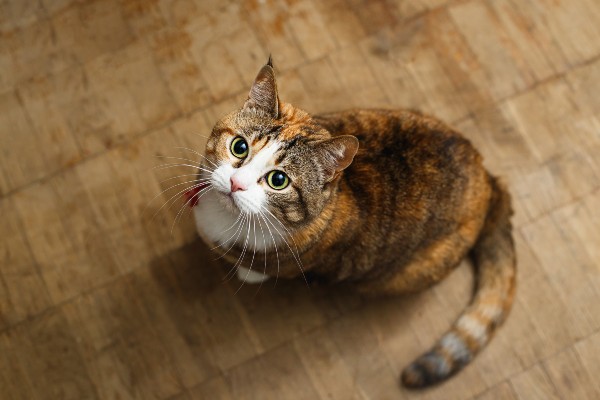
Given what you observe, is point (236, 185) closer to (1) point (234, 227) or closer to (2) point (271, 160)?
(2) point (271, 160)

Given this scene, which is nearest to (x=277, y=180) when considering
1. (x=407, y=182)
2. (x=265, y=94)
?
(x=265, y=94)

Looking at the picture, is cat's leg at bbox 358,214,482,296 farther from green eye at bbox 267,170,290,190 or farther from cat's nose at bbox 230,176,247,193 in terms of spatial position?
cat's nose at bbox 230,176,247,193

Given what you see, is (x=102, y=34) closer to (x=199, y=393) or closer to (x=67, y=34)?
(x=67, y=34)

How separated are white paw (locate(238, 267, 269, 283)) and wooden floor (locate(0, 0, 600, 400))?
0.37 ft

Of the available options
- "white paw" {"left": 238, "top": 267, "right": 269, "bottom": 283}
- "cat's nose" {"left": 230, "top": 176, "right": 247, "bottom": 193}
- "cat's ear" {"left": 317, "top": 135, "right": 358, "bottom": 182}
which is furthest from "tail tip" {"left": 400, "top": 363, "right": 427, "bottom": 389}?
"cat's nose" {"left": 230, "top": 176, "right": 247, "bottom": 193}

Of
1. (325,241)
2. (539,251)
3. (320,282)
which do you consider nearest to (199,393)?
(320,282)

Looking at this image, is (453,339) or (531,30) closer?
(453,339)

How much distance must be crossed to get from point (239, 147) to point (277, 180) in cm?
14

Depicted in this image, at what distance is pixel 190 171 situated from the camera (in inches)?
88.0

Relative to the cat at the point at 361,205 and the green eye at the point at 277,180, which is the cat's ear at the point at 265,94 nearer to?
the cat at the point at 361,205

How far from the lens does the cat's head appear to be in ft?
4.83

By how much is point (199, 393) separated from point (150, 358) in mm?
229

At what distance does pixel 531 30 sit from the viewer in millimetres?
2412

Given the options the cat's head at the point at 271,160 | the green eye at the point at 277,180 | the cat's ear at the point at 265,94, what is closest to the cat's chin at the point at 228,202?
the cat's head at the point at 271,160
